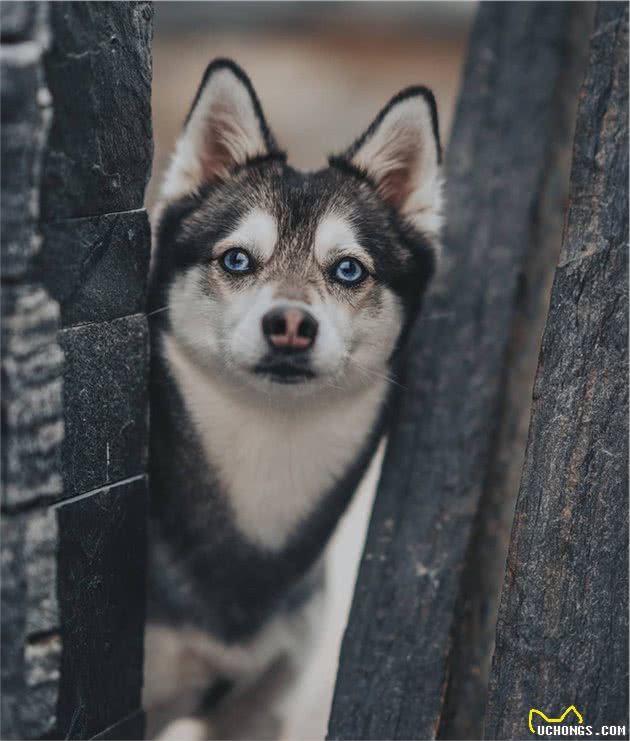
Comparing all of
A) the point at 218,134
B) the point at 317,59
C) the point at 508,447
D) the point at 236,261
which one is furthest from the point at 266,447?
the point at 317,59

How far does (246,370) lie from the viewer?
211 cm

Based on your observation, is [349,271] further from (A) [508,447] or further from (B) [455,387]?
(A) [508,447]

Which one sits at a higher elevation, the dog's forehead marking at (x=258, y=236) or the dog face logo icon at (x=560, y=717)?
the dog's forehead marking at (x=258, y=236)

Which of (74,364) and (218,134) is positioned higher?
(218,134)

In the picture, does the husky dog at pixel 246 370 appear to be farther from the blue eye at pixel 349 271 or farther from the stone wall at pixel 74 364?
the stone wall at pixel 74 364

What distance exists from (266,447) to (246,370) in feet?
1.09

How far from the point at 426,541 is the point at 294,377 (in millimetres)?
629

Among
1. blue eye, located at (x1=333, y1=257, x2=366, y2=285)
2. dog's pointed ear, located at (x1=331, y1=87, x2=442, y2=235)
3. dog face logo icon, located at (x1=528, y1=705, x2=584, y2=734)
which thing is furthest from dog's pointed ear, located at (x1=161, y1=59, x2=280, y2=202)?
dog face logo icon, located at (x1=528, y1=705, x2=584, y2=734)

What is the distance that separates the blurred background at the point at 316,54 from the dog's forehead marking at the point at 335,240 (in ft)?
18.0

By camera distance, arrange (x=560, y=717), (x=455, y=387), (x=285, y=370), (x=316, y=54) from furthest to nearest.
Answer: (x=316, y=54) → (x=455, y=387) → (x=285, y=370) → (x=560, y=717)

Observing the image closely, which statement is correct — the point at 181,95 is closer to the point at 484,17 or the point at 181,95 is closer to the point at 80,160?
the point at 484,17

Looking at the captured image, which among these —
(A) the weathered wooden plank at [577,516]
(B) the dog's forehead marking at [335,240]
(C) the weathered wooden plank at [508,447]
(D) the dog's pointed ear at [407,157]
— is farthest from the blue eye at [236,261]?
(C) the weathered wooden plank at [508,447]

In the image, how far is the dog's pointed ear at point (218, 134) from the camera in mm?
2256

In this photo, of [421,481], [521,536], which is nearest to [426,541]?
[421,481]
